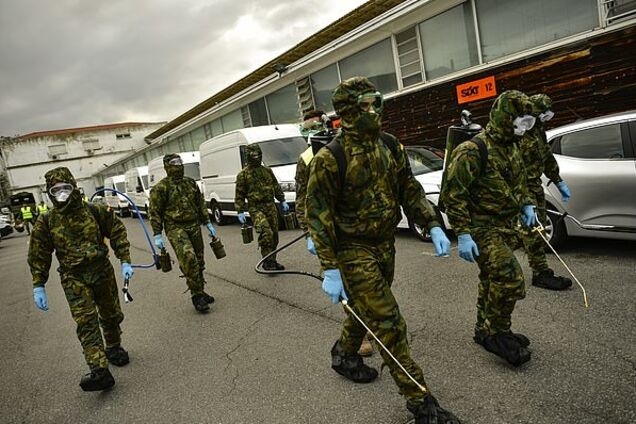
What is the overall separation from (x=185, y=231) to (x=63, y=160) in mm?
53919

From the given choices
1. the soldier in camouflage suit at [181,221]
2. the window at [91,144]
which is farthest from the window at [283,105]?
the window at [91,144]

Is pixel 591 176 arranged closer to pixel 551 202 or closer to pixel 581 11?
pixel 551 202

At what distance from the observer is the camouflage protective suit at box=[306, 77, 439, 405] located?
251 cm

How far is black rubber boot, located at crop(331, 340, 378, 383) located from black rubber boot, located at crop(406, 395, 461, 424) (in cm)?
71

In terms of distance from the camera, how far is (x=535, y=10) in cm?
927

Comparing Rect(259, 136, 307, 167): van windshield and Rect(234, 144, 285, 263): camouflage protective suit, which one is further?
Rect(259, 136, 307, 167): van windshield

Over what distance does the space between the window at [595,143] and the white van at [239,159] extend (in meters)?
5.64

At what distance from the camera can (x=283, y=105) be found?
1781cm

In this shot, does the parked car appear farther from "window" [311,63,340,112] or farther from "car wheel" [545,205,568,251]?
"window" [311,63,340,112]

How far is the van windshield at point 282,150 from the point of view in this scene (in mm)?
11109

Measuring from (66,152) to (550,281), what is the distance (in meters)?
57.2

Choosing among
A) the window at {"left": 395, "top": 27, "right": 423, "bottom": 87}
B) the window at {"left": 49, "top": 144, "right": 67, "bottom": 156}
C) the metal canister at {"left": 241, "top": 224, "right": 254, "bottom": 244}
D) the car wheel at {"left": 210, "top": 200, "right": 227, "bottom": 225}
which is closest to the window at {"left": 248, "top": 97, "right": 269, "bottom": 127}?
the car wheel at {"left": 210, "top": 200, "right": 227, "bottom": 225}

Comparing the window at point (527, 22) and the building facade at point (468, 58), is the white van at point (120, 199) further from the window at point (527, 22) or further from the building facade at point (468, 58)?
the window at point (527, 22)

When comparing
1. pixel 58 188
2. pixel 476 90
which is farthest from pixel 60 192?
pixel 476 90
